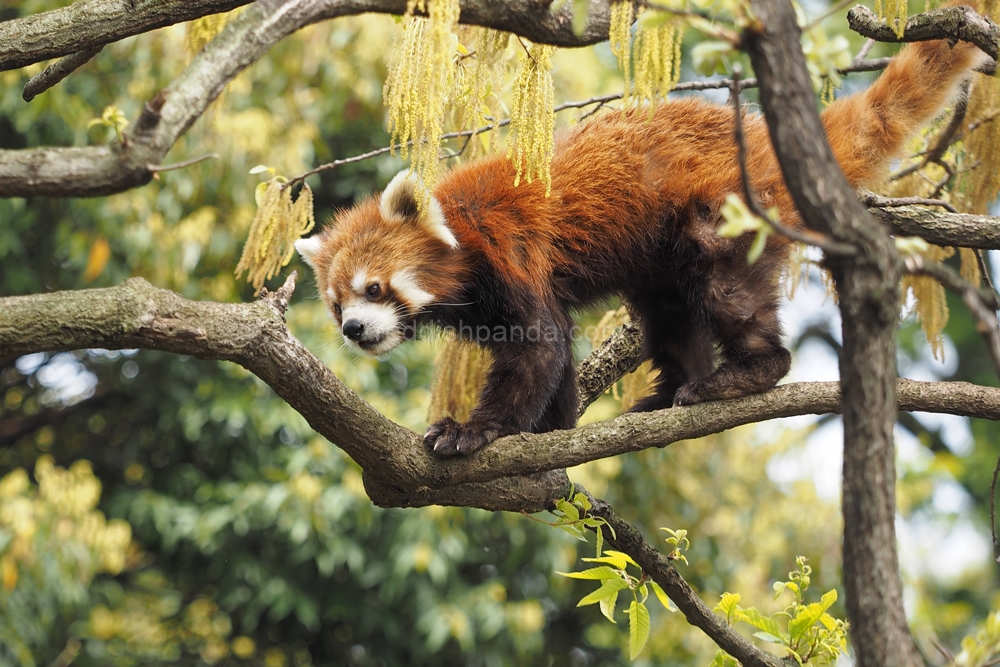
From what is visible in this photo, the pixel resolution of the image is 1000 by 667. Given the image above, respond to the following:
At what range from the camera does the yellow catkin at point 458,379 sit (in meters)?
3.69

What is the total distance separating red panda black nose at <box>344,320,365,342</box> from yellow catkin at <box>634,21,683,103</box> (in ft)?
5.53

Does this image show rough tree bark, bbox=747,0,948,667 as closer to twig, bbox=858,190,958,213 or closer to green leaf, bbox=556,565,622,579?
green leaf, bbox=556,565,622,579

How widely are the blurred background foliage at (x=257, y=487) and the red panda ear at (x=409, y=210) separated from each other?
2.03 meters

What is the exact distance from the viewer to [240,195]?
605cm

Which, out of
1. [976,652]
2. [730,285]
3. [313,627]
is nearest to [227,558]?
[313,627]

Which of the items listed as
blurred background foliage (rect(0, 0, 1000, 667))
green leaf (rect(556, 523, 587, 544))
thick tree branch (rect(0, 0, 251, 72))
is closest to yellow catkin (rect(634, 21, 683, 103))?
thick tree branch (rect(0, 0, 251, 72))

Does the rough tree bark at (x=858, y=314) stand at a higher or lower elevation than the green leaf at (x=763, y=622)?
higher

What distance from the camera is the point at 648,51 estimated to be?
6.38ft

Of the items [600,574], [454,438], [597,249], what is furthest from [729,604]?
[597,249]

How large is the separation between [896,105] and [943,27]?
42cm

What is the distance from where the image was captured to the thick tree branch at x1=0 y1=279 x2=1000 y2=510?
6.53ft

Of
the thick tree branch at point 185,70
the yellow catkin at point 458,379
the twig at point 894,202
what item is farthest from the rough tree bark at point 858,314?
the yellow catkin at point 458,379

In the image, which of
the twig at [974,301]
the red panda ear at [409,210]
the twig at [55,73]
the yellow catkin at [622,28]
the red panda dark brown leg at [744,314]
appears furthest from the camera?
the red panda ear at [409,210]

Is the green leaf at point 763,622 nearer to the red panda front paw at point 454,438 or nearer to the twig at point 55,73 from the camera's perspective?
the red panda front paw at point 454,438
